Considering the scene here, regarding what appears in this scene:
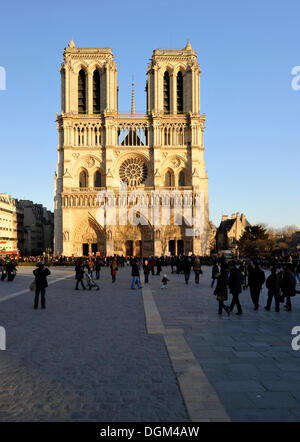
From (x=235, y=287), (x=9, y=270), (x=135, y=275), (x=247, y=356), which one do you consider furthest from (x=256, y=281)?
(x=9, y=270)

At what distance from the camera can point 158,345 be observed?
7.44 meters

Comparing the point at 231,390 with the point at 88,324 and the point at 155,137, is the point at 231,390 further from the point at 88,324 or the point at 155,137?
the point at 155,137

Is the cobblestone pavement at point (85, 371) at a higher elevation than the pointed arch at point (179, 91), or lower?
lower

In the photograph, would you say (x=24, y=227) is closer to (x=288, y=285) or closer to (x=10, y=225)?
(x=10, y=225)

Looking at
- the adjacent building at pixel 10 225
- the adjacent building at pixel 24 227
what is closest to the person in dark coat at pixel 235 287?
the adjacent building at pixel 24 227

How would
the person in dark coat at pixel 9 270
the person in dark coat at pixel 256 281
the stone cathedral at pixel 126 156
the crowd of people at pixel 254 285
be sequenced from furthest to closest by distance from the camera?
the stone cathedral at pixel 126 156
the person in dark coat at pixel 9 270
the person in dark coat at pixel 256 281
the crowd of people at pixel 254 285

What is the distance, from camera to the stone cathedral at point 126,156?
5200 cm

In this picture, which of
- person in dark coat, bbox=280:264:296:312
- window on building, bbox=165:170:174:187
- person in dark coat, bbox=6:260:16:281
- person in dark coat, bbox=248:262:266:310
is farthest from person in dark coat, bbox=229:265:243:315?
window on building, bbox=165:170:174:187

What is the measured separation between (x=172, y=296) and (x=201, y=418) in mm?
11047

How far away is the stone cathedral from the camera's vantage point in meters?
52.0

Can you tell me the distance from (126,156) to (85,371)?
49563 mm

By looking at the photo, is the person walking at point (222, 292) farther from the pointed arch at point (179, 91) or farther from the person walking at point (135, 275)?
the pointed arch at point (179, 91)

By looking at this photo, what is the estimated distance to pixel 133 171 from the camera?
54.3 metres

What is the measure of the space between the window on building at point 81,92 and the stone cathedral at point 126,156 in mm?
131
